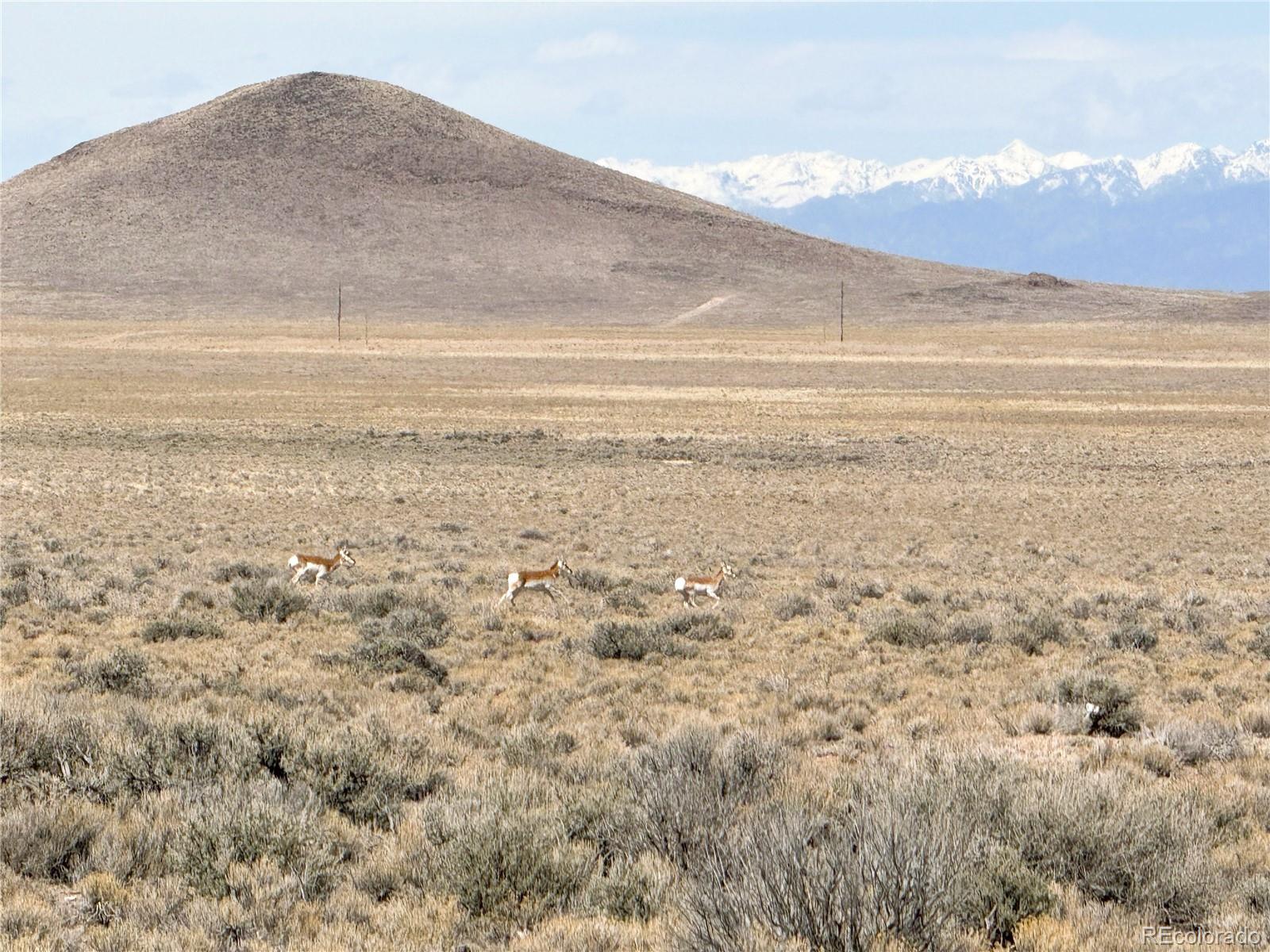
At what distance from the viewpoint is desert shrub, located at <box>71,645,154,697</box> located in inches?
381

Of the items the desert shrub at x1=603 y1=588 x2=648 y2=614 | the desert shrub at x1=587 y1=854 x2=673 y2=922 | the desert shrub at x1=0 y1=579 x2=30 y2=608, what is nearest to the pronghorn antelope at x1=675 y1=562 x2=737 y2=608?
the desert shrub at x1=603 y1=588 x2=648 y2=614

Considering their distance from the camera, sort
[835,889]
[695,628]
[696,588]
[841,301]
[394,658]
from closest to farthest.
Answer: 1. [835,889]
2. [394,658]
3. [695,628]
4. [696,588]
5. [841,301]

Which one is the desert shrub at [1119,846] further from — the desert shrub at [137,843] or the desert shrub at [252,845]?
the desert shrub at [137,843]

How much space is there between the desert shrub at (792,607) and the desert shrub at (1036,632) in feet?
7.71

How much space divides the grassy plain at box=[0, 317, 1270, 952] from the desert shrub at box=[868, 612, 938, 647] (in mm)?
46

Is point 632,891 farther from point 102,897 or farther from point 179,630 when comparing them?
point 179,630

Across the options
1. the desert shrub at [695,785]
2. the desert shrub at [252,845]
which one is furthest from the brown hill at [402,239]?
the desert shrub at [252,845]

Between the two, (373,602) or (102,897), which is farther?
(373,602)

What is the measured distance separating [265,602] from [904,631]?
6.90m

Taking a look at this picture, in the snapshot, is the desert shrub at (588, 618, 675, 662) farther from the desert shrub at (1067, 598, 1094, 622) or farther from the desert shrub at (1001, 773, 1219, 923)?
the desert shrub at (1001, 773, 1219, 923)

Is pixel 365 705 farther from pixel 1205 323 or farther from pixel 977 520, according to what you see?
pixel 1205 323

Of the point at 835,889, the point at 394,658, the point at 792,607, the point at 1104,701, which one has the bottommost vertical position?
the point at 792,607

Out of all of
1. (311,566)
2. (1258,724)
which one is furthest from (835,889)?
(311,566)

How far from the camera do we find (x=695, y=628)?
12.7 metres
